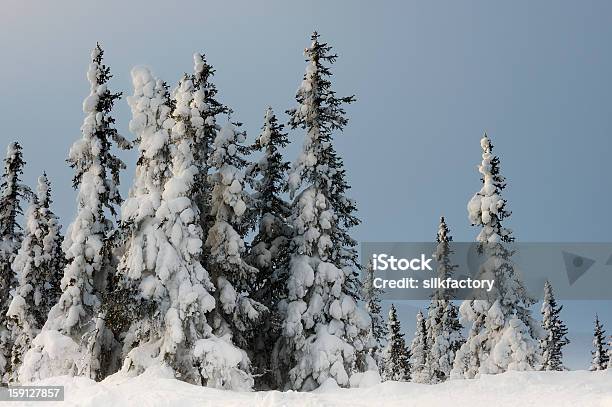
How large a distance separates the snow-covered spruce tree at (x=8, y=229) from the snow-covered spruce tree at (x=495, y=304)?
22967 millimetres

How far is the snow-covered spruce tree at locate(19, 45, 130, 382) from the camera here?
75.9 ft

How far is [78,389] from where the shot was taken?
49.9 feet

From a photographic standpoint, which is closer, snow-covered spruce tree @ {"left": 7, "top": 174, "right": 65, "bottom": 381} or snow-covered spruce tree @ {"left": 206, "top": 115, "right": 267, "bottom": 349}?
snow-covered spruce tree @ {"left": 206, "top": 115, "right": 267, "bottom": 349}

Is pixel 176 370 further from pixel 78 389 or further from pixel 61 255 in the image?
pixel 61 255

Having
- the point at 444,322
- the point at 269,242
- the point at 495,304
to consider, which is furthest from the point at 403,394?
the point at 444,322

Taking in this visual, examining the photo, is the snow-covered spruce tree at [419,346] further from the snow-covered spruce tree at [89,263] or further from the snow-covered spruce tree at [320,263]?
the snow-covered spruce tree at [89,263]

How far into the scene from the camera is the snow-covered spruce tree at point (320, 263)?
77.4 ft

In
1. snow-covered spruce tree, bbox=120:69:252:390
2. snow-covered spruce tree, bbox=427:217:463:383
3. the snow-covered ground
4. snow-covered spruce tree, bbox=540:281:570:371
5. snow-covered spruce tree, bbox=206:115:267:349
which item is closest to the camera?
the snow-covered ground

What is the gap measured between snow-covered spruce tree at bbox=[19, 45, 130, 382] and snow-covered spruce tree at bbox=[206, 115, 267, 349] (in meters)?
3.97

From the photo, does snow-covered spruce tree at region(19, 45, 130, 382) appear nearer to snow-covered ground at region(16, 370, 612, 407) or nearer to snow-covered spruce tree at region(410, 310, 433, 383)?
snow-covered ground at region(16, 370, 612, 407)

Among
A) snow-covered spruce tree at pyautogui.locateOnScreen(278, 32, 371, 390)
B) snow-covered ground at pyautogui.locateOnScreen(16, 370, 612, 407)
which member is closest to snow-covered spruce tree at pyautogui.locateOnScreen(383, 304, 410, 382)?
snow-covered spruce tree at pyautogui.locateOnScreen(278, 32, 371, 390)

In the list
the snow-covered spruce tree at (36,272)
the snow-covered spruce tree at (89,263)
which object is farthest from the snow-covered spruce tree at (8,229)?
the snow-covered spruce tree at (89,263)

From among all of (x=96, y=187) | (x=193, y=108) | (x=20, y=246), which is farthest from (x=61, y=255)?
(x=193, y=108)

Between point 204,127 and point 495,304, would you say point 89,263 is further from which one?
point 495,304
